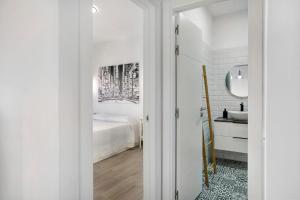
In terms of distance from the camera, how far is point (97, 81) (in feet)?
17.4

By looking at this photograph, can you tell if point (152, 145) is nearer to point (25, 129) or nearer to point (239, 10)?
point (25, 129)

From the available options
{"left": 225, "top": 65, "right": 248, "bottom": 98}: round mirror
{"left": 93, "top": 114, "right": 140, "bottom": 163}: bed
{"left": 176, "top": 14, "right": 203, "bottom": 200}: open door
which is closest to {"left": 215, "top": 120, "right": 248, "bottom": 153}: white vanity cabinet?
{"left": 225, "top": 65, "right": 248, "bottom": 98}: round mirror

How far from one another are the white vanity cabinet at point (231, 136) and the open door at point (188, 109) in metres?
0.93

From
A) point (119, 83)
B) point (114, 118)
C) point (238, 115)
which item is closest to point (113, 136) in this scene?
point (114, 118)

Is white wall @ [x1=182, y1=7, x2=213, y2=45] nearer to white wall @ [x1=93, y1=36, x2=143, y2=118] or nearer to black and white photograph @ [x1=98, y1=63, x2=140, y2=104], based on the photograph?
white wall @ [x1=93, y1=36, x2=143, y2=118]

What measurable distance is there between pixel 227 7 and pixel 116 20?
2.12m

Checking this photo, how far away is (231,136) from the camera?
3006 millimetres

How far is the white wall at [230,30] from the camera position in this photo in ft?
10.6

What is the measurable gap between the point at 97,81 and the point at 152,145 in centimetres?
396

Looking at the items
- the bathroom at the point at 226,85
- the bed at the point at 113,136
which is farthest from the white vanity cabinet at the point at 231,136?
the bed at the point at 113,136

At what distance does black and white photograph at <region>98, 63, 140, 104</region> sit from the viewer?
15.3 feet

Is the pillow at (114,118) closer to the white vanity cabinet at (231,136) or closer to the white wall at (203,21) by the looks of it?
the white vanity cabinet at (231,136)

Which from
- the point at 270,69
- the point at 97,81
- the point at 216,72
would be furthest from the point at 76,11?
the point at 97,81

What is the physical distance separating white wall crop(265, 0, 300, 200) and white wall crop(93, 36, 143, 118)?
14.3ft
